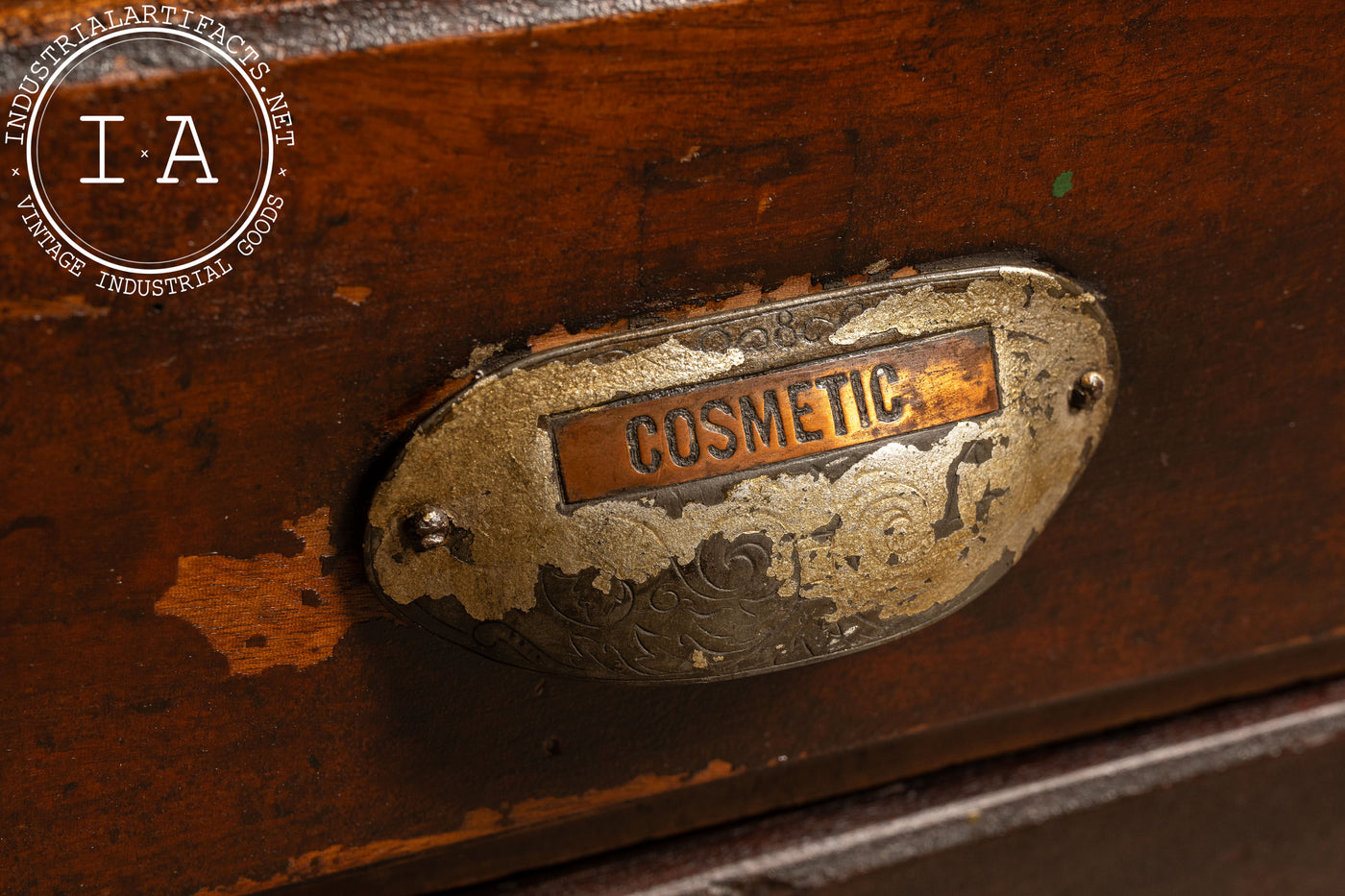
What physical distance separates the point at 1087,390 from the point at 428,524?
258mm

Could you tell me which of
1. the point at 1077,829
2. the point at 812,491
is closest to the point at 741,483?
the point at 812,491

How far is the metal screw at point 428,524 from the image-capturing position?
354 mm

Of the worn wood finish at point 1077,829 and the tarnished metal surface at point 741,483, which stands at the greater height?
the tarnished metal surface at point 741,483

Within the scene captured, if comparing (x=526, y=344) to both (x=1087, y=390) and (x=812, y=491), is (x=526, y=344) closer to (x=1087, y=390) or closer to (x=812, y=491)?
(x=812, y=491)

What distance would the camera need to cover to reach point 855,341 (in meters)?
0.37

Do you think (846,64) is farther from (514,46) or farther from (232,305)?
(232,305)

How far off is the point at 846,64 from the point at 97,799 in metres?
0.38

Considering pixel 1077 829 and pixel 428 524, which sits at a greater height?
pixel 428 524

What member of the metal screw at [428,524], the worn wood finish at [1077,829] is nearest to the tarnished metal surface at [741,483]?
the metal screw at [428,524]

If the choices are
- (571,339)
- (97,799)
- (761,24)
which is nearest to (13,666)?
(97,799)

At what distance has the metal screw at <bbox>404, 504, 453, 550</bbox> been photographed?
1.16ft

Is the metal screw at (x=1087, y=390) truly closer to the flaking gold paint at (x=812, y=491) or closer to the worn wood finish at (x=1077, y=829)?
the flaking gold paint at (x=812, y=491)

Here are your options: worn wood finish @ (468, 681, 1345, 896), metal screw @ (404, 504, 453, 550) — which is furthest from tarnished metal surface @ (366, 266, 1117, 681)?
worn wood finish @ (468, 681, 1345, 896)

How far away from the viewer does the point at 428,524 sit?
0.35m
